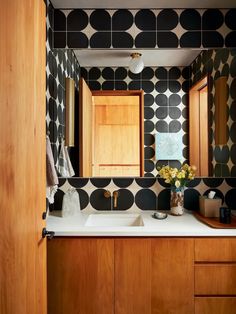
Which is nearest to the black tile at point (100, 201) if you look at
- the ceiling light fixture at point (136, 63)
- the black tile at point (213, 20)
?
the ceiling light fixture at point (136, 63)

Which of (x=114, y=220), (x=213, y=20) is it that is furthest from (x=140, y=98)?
(x=114, y=220)

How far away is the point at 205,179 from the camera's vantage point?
2.01m

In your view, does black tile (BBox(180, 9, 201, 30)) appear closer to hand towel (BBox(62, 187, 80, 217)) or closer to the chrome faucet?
the chrome faucet

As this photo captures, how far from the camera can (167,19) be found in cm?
200

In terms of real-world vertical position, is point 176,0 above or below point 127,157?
above

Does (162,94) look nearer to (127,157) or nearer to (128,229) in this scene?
(127,157)

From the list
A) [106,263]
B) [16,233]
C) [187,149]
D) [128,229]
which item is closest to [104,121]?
[187,149]

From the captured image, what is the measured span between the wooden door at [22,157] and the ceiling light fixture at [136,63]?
84 cm

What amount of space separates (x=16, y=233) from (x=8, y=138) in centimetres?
37

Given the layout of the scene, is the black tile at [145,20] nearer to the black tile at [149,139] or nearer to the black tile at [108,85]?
the black tile at [108,85]

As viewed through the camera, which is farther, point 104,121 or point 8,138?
point 104,121

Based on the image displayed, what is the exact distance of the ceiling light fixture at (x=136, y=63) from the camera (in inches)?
78.2

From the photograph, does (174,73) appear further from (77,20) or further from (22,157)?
(22,157)

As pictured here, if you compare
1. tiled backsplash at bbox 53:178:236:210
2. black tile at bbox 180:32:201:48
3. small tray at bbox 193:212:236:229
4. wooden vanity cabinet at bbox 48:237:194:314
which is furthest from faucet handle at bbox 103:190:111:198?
black tile at bbox 180:32:201:48
